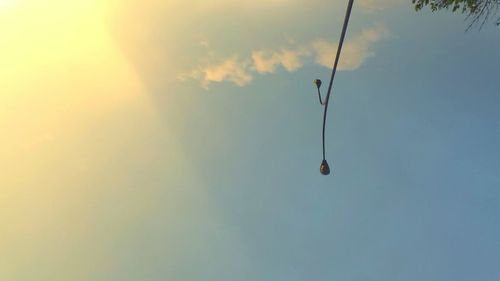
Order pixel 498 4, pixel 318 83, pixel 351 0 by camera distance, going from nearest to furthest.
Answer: pixel 351 0 < pixel 318 83 < pixel 498 4

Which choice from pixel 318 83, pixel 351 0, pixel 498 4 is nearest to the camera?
pixel 351 0

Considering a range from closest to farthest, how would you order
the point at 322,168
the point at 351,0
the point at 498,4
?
the point at 351,0 → the point at 322,168 → the point at 498,4

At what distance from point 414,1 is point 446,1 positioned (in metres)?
1.29

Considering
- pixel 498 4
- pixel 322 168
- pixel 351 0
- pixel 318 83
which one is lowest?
pixel 351 0

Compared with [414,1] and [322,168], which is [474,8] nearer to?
[414,1]

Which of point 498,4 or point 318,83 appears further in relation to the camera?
point 498,4

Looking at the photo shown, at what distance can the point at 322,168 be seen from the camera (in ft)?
56.2

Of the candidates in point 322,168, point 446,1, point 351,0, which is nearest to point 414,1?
point 446,1

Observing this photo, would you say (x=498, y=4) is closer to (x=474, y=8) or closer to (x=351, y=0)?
(x=474, y=8)

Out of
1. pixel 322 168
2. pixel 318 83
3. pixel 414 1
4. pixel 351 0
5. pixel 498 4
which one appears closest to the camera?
pixel 351 0

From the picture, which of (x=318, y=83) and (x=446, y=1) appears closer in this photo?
(x=318, y=83)

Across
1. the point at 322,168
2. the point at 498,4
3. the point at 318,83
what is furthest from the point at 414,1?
the point at 322,168

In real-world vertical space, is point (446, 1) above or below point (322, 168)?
above

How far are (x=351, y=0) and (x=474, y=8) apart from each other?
1292cm
